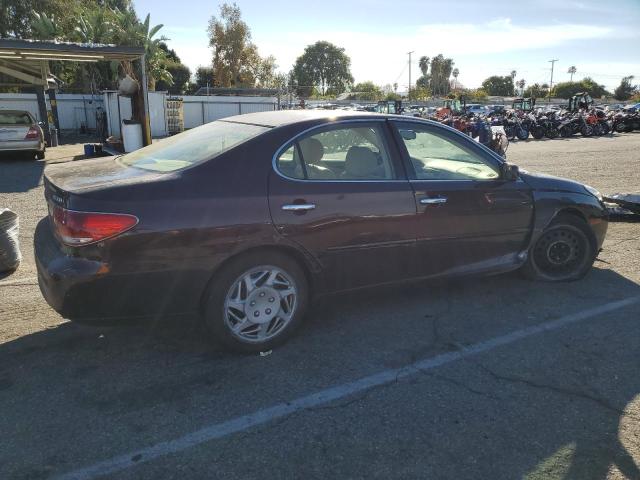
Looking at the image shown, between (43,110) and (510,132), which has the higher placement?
(43,110)

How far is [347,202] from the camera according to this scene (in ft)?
11.9

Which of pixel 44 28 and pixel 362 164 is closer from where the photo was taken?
pixel 362 164

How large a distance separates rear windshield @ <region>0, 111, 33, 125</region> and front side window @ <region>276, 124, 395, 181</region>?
536 inches

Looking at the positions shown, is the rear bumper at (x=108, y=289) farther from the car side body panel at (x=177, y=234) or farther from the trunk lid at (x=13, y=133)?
the trunk lid at (x=13, y=133)

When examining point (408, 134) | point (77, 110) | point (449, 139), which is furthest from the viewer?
point (77, 110)

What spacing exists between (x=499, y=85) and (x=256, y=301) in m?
125

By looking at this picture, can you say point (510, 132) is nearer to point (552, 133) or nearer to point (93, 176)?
point (552, 133)

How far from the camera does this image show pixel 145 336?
12.4 feet

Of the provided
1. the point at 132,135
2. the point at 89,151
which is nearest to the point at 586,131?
the point at 132,135

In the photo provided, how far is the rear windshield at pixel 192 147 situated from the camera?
3496mm

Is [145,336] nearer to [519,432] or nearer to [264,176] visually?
[264,176]

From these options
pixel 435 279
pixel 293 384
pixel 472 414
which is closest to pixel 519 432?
pixel 472 414

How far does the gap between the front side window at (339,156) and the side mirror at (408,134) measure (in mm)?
196

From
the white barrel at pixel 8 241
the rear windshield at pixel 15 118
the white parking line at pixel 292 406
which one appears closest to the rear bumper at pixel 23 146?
the rear windshield at pixel 15 118
